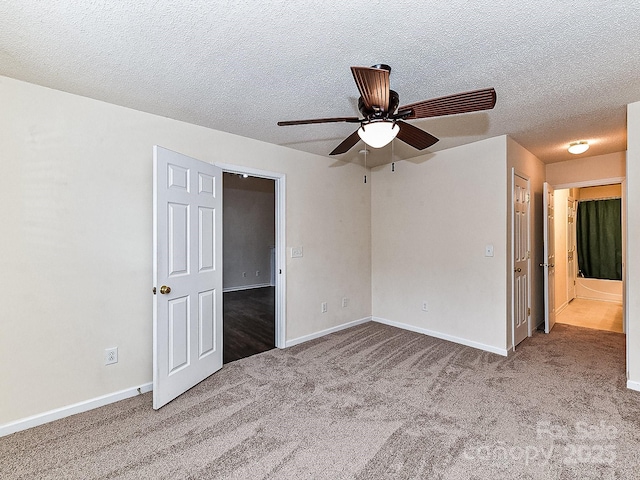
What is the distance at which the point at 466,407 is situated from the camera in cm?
236

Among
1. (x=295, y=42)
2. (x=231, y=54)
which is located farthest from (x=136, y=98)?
(x=295, y=42)

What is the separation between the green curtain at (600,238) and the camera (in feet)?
19.7

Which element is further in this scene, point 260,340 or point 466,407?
point 260,340

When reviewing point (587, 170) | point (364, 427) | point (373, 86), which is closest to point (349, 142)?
point (373, 86)

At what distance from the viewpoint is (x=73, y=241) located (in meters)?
2.33

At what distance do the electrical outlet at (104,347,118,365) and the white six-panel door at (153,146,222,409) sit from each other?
43cm

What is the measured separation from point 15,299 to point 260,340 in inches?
95.1

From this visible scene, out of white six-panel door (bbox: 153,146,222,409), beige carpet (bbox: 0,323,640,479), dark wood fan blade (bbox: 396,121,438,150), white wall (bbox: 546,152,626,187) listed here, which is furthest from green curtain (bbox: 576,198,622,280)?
white six-panel door (bbox: 153,146,222,409)

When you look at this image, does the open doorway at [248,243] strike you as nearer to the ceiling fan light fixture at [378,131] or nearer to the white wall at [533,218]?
the white wall at [533,218]

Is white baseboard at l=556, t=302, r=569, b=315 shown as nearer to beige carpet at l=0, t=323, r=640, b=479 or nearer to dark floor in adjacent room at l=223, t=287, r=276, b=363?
beige carpet at l=0, t=323, r=640, b=479

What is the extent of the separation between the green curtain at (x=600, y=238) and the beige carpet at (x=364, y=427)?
391cm

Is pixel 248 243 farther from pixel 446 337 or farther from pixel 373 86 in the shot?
pixel 373 86

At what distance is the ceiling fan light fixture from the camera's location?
5.98 feet

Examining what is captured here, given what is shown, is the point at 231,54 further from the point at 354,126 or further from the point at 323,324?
the point at 323,324
